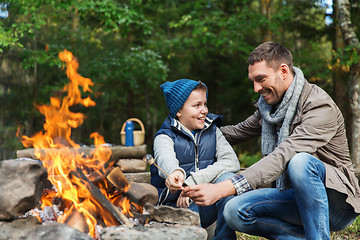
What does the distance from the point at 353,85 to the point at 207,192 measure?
451cm

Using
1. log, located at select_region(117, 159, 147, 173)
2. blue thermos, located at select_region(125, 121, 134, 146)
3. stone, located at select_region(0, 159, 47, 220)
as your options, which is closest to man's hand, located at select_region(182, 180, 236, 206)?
stone, located at select_region(0, 159, 47, 220)

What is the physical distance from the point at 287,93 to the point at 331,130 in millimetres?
409

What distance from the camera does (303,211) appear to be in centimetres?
253

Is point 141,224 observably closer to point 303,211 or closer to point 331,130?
point 303,211

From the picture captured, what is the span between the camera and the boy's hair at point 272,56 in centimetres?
286

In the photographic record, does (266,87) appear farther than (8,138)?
No

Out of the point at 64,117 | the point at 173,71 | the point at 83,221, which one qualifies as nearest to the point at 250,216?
the point at 83,221

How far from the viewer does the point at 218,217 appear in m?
3.02

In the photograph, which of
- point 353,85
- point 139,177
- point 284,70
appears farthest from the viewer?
point 353,85

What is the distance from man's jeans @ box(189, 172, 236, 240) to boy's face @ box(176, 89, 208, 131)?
49 centimetres

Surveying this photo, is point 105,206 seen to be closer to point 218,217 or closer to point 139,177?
point 218,217

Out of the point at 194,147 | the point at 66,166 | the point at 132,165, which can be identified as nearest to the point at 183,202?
the point at 194,147

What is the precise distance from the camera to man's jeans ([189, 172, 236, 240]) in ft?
9.53

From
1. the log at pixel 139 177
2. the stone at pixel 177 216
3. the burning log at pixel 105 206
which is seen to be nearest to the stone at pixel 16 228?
the burning log at pixel 105 206
